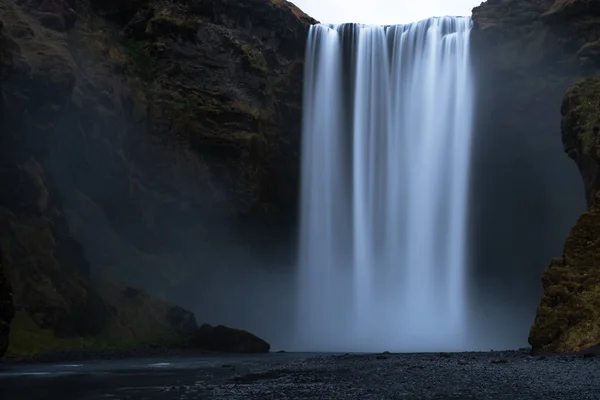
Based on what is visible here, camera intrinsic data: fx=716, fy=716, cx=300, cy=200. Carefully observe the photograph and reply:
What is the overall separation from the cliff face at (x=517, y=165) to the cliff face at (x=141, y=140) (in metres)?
12.2

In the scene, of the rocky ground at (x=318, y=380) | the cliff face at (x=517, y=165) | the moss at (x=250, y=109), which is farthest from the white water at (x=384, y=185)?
the rocky ground at (x=318, y=380)

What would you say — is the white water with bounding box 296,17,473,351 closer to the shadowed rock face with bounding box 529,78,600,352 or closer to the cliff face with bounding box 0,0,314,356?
the cliff face with bounding box 0,0,314,356

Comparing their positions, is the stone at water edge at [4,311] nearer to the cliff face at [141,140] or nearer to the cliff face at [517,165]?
the cliff face at [141,140]

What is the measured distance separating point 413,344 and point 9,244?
76.6ft

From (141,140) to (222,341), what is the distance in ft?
46.7

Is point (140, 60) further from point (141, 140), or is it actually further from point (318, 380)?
point (318, 380)

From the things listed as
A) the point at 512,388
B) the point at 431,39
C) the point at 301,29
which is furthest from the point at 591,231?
the point at 301,29

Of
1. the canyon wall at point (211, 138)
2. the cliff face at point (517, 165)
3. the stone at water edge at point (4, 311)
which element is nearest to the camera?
the stone at water edge at point (4, 311)

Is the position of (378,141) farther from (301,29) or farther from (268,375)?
(268,375)

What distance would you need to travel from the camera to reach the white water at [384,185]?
4466 centimetres

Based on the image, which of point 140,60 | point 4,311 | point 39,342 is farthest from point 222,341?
point 140,60

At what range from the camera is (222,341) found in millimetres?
34406

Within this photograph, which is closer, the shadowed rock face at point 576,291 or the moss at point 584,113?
the shadowed rock face at point 576,291

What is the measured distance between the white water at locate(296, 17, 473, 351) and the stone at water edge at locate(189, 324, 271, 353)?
10457 millimetres
